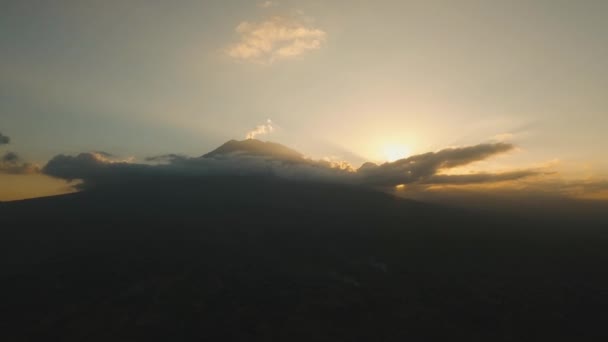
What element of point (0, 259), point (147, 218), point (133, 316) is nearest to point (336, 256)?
point (133, 316)

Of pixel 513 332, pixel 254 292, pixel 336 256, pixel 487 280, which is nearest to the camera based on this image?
pixel 513 332

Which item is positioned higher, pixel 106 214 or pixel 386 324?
pixel 106 214

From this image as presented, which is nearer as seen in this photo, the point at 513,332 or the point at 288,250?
the point at 513,332

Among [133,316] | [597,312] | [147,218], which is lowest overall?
[597,312]

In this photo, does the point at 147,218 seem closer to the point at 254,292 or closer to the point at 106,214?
the point at 106,214

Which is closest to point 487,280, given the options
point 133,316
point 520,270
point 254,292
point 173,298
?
point 520,270

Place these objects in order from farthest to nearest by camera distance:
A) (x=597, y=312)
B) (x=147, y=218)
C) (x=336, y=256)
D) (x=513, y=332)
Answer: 1. (x=147, y=218)
2. (x=336, y=256)
3. (x=597, y=312)
4. (x=513, y=332)

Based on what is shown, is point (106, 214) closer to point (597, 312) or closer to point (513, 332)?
point (513, 332)
